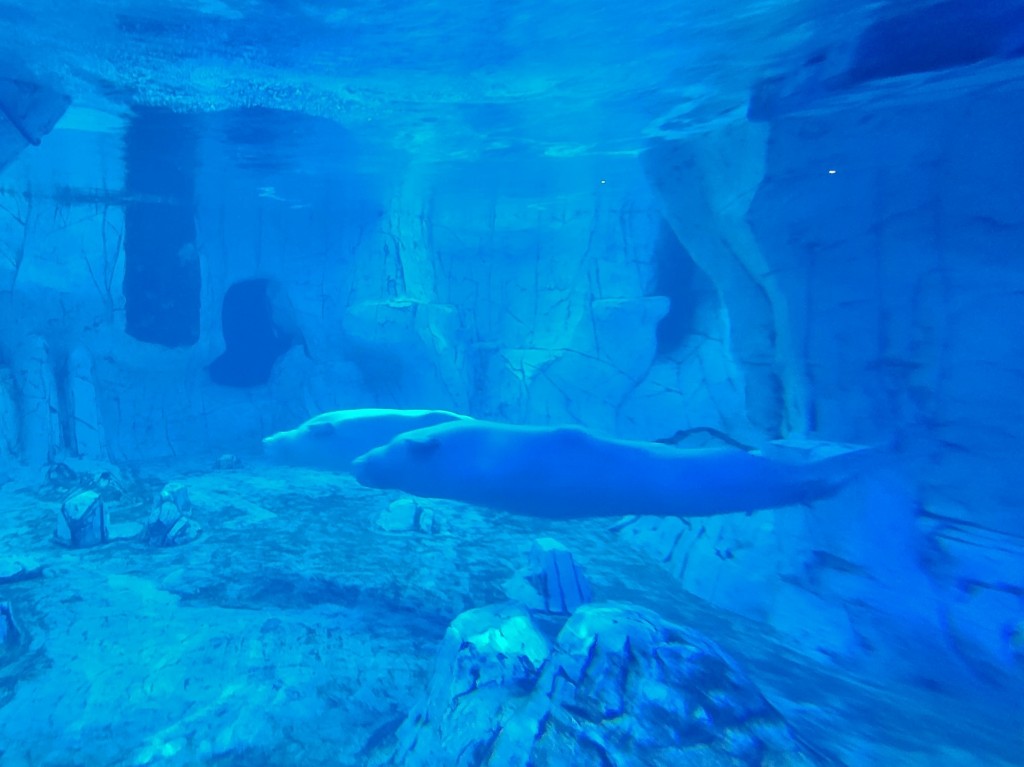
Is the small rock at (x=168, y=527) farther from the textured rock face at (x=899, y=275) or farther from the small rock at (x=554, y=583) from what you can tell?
the textured rock face at (x=899, y=275)

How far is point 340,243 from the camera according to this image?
1455cm

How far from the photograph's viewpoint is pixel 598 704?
3.07 metres

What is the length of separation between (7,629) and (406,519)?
156 inches

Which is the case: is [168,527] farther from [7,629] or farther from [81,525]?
[7,629]

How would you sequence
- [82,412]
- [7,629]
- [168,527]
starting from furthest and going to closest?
A: [82,412] < [168,527] < [7,629]

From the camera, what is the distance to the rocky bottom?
3.10 meters

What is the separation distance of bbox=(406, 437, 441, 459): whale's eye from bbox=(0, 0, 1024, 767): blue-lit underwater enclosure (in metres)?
0.06

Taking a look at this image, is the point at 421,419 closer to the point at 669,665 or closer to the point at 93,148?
the point at 669,665

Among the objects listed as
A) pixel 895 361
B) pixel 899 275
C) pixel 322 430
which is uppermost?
pixel 899 275

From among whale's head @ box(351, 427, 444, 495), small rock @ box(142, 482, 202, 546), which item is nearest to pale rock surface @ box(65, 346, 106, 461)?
small rock @ box(142, 482, 202, 546)

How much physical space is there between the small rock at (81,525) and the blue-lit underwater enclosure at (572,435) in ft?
0.11

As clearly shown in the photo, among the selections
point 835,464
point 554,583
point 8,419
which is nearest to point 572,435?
point 554,583

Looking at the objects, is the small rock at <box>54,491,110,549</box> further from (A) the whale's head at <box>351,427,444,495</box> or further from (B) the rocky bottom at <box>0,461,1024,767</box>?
(A) the whale's head at <box>351,427,444,495</box>

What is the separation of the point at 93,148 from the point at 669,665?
47.5 ft
